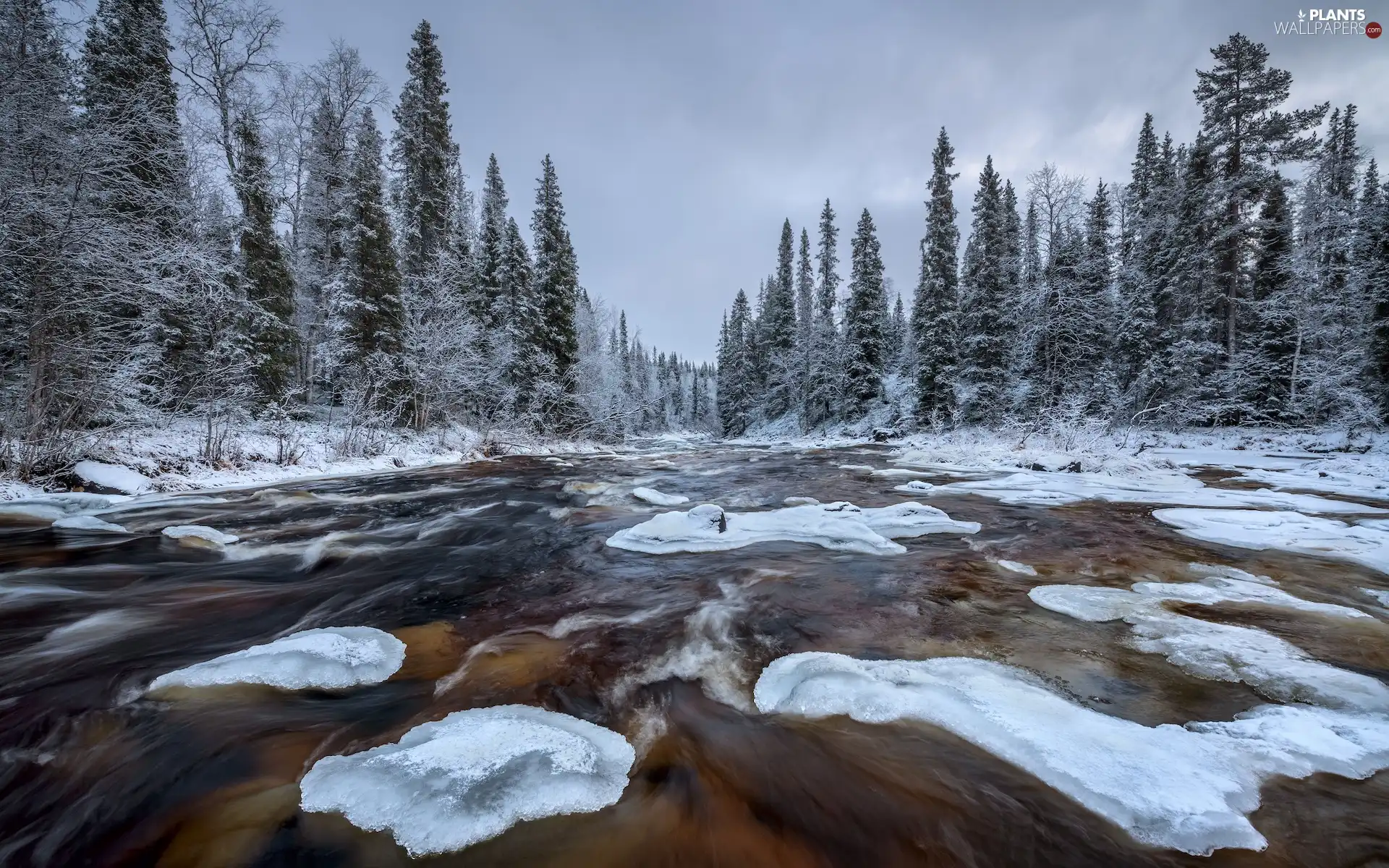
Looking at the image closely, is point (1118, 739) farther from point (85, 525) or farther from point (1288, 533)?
point (85, 525)

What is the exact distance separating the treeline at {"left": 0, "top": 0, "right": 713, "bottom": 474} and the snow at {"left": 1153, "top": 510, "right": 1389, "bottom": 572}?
1298cm

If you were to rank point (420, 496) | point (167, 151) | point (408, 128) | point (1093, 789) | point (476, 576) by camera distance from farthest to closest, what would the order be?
point (408, 128)
point (420, 496)
point (167, 151)
point (476, 576)
point (1093, 789)

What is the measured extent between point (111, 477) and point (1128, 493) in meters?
15.9

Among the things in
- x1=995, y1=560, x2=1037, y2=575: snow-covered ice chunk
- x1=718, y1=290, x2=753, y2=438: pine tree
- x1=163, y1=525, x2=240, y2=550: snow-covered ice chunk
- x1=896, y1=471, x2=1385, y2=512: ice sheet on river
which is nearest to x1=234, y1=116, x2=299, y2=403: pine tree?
x1=163, y1=525, x2=240, y2=550: snow-covered ice chunk

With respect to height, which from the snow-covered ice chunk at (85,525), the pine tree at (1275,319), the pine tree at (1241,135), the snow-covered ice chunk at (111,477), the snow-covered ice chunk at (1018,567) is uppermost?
the pine tree at (1241,135)

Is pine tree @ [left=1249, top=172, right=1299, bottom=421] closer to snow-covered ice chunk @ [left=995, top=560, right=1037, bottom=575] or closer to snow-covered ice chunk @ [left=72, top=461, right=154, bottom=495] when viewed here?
snow-covered ice chunk @ [left=995, top=560, right=1037, bottom=575]

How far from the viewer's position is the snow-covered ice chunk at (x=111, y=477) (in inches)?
289

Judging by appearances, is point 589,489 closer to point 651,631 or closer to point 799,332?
point 651,631

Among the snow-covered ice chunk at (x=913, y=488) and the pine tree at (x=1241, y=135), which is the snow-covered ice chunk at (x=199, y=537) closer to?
the snow-covered ice chunk at (x=913, y=488)

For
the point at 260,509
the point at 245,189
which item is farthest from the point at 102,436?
the point at 245,189

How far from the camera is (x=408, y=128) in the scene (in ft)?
66.9

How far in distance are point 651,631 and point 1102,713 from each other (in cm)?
238

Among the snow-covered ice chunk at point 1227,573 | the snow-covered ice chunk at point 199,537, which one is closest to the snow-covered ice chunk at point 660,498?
the snow-covered ice chunk at point 199,537

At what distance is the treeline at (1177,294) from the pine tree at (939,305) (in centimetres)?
8
